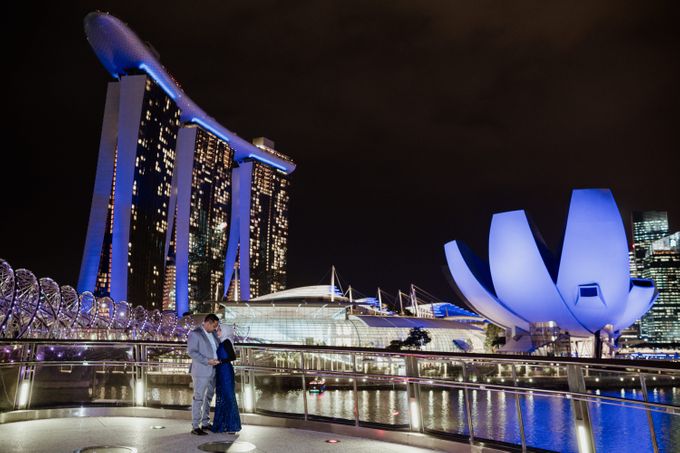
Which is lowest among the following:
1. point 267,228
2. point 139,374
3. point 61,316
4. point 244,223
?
point 139,374

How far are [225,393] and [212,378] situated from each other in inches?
10.7

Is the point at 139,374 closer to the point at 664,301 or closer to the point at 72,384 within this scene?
the point at 72,384

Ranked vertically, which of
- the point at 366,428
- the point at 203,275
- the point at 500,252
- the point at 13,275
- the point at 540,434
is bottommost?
the point at 540,434

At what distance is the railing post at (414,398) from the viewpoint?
596 centimetres

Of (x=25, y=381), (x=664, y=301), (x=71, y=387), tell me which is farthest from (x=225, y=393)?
(x=664, y=301)

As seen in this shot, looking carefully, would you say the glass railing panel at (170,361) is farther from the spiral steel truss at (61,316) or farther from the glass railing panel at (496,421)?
the glass railing panel at (496,421)

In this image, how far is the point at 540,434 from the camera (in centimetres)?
1939

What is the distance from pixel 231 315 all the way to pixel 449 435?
5806 cm

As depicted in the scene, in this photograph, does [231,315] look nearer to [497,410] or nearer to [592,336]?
[592,336]

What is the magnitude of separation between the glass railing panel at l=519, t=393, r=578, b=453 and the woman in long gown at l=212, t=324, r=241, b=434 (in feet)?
29.8

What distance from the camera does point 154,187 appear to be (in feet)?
262

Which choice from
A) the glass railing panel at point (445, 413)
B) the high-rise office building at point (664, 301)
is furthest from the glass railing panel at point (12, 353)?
→ the high-rise office building at point (664, 301)

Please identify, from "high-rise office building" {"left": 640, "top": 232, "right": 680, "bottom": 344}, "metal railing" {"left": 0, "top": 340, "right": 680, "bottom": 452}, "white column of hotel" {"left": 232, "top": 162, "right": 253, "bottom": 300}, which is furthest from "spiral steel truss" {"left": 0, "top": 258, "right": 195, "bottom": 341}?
"high-rise office building" {"left": 640, "top": 232, "right": 680, "bottom": 344}

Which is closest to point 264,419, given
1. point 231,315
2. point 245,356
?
point 245,356
